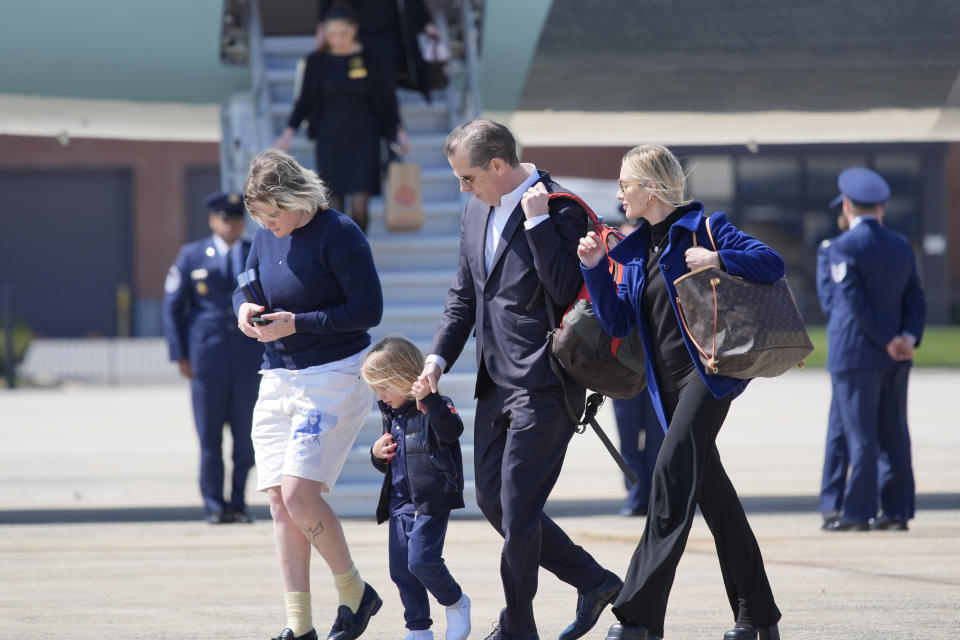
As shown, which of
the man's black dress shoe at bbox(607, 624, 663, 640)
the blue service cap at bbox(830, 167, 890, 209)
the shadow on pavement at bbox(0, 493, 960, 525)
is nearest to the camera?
the man's black dress shoe at bbox(607, 624, 663, 640)

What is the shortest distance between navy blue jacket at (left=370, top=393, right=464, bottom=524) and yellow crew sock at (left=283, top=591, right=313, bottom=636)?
40 cm

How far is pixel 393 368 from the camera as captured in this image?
16.3 feet

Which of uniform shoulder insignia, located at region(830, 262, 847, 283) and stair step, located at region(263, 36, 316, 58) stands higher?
stair step, located at region(263, 36, 316, 58)

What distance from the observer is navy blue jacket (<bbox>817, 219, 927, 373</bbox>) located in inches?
310

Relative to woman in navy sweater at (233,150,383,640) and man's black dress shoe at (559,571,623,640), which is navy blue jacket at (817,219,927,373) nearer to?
man's black dress shoe at (559,571,623,640)

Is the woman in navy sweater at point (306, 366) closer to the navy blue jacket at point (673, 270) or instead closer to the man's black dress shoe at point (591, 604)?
the man's black dress shoe at point (591, 604)

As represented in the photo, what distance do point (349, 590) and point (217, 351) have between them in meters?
3.93

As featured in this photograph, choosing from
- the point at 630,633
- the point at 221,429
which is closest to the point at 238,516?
the point at 221,429

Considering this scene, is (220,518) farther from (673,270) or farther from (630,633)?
(673,270)

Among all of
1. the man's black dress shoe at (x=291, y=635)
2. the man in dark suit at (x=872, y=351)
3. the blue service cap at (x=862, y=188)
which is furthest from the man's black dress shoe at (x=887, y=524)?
the man's black dress shoe at (x=291, y=635)

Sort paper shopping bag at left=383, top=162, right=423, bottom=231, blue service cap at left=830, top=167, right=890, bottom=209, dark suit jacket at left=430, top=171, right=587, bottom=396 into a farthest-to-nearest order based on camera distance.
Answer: paper shopping bag at left=383, top=162, right=423, bottom=231
blue service cap at left=830, top=167, right=890, bottom=209
dark suit jacket at left=430, top=171, right=587, bottom=396

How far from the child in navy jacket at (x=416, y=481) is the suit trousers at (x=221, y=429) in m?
3.75

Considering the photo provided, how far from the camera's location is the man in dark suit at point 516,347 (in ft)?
15.1

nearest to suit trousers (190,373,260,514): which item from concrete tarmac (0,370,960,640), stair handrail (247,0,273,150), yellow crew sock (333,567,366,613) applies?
concrete tarmac (0,370,960,640)
